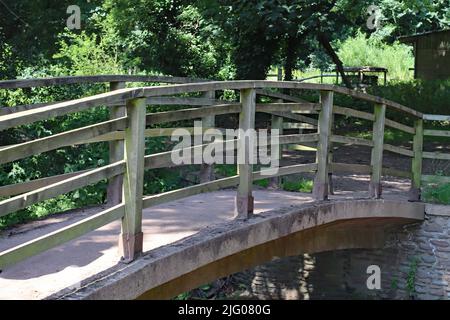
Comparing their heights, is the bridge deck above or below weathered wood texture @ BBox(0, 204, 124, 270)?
below

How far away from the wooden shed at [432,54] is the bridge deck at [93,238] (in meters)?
17.9

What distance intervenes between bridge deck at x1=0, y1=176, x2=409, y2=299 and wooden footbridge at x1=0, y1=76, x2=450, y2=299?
2 cm

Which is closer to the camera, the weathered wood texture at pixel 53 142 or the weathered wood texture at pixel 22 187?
Result: the weathered wood texture at pixel 53 142

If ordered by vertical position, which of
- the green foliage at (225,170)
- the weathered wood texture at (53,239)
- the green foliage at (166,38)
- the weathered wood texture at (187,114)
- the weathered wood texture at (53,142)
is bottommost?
the green foliage at (225,170)

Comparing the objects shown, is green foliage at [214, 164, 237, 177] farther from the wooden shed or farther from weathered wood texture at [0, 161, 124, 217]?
the wooden shed

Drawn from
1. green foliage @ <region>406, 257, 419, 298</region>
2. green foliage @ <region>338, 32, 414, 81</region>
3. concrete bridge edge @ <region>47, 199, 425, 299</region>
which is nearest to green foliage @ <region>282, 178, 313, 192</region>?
concrete bridge edge @ <region>47, 199, 425, 299</region>

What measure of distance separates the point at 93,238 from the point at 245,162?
1.28 meters

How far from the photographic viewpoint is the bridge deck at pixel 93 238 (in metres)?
4.05

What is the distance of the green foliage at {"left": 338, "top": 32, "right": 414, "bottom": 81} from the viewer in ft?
115

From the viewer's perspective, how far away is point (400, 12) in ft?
57.9

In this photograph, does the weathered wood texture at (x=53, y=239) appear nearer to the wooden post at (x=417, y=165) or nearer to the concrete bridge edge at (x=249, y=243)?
the concrete bridge edge at (x=249, y=243)

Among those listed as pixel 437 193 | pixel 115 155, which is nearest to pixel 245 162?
pixel 115 155

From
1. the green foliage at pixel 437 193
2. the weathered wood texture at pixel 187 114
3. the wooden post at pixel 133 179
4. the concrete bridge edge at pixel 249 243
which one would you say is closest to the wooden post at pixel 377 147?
the concrete bridge edge at pixel 249 243

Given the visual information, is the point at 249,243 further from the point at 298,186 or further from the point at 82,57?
the point at 82,57
